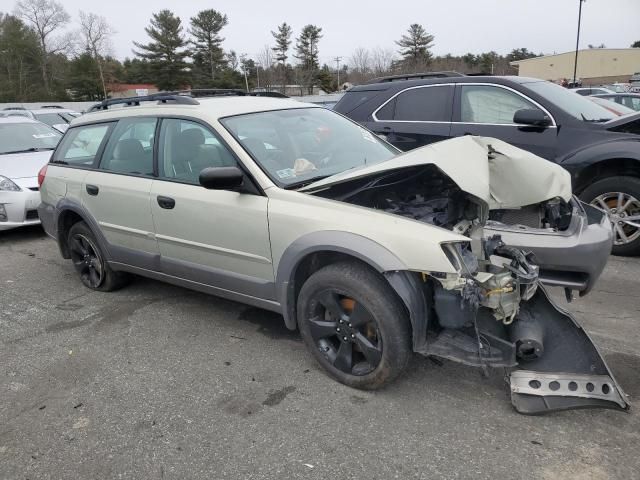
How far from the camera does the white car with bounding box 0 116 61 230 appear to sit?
6.77 metres

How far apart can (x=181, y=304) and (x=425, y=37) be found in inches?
3225

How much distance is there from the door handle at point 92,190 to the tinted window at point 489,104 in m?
3.94

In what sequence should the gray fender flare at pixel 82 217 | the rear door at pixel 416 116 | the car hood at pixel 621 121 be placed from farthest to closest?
the rear door at pixel 416 116
the car hood at pixel 621 121
the gray fender flare at pixel 82 217

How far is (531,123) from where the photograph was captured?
5242 millimetres

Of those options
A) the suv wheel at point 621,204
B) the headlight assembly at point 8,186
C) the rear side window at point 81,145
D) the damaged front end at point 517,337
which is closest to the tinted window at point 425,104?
the suv wheel at point 621,204

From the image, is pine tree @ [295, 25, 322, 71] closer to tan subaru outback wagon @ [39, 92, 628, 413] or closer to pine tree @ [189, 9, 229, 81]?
pine tree @ [189, 9, 229, 81]

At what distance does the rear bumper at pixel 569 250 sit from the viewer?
3242mm

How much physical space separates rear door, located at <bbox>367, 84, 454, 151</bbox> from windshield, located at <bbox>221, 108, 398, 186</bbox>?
1.85m

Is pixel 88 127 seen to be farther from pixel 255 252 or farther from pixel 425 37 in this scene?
pixel 425 37

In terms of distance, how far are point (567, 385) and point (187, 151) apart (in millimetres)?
2954

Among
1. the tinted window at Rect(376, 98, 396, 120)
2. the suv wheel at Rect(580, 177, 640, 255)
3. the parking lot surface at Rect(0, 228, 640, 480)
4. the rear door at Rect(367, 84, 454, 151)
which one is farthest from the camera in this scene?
the tinted window at Rect(376, 98, 396, 120)

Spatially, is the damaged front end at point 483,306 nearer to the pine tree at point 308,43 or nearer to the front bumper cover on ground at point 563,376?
the front bumper cover on ground at point 563,376

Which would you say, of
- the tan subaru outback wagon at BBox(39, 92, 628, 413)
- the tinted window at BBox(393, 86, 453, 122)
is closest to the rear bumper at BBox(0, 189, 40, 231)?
the tan subaru outback wagon at BBox(39, 92, 628, 413)

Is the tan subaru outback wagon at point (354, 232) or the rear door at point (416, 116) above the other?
the rear door at point (416, 116)
